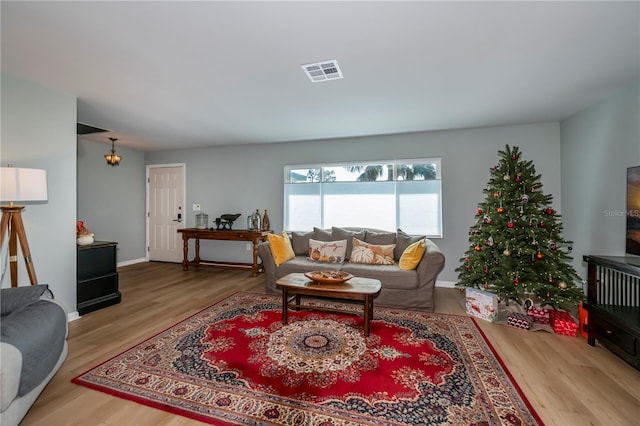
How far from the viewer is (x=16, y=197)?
2330 mm

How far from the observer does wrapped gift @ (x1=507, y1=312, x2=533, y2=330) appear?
2938mm

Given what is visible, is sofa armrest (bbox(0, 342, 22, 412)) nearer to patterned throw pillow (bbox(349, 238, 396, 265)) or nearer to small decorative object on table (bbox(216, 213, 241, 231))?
patterned throw pillow (bbox(349, 238, 396, 265))

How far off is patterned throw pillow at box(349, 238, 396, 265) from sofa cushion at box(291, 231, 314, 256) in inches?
31.5

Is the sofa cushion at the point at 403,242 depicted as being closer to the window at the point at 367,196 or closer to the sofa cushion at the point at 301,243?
the window at the point at 367,196

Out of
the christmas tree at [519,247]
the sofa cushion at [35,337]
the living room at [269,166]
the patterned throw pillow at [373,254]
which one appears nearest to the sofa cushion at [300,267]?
the patterned throw pillow at [373,254]

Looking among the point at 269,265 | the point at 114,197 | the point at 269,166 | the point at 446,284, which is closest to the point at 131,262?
the point at 114,197

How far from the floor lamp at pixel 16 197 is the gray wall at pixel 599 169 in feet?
17.6

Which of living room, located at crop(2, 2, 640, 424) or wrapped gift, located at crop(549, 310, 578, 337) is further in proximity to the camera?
Answer: living room, located at crop(2, 2, 640, 424)

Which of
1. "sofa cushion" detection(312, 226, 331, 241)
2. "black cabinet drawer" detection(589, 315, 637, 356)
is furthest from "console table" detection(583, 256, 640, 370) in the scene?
"sofa cushion" detection(312, 226, 331, 241)

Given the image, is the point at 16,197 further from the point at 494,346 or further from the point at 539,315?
the point at 539,315

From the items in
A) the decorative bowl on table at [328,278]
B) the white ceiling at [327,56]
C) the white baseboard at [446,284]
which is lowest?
the white baseboard at [446,284]

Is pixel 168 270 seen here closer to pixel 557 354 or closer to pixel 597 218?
pixel 557 354

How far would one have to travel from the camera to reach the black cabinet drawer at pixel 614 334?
2.13 meters

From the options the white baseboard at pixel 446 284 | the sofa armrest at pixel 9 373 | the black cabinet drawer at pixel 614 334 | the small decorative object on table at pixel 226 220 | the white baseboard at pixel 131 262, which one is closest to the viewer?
the sofa armrest at pixel 9 373
